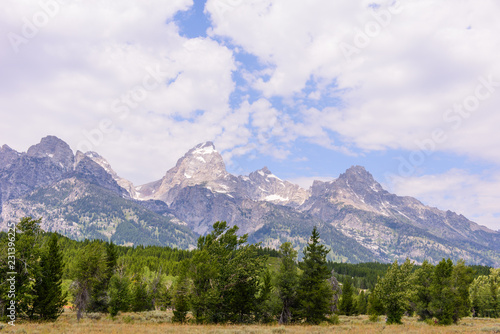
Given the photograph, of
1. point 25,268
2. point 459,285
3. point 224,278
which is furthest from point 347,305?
point 25,268

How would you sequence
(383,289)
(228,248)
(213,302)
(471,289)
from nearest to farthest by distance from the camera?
(213,302), (228,248), (383,289), (471,289)

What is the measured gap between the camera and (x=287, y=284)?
42.2 meters

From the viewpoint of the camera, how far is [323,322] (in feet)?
132

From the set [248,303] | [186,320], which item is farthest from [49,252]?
[248,303]

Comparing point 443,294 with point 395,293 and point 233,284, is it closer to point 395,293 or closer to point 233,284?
point 395,293

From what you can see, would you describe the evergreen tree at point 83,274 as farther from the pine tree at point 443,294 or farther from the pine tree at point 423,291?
the pine tree at point 443,294

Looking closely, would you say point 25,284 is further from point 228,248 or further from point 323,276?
point 323,276

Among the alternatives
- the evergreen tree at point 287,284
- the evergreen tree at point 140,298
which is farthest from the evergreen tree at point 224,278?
the evergreen tree at point 140,298

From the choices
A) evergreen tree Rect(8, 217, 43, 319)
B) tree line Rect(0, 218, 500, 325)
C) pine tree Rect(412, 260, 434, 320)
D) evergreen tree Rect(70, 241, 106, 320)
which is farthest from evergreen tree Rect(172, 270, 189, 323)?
pine tree Rect(412, 260, 434, 320)

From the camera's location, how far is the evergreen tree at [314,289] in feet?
136

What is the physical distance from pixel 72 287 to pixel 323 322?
35.0 metres

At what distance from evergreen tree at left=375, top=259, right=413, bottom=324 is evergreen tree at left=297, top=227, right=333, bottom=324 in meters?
9.59

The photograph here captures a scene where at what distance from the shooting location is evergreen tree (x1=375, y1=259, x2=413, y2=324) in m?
44.5

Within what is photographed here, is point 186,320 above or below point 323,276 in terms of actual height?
below
